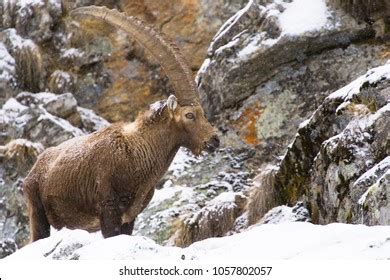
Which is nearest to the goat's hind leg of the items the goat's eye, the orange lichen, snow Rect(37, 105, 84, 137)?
the goat's eye

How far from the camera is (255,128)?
13.9 metres

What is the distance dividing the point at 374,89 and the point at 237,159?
443 centimetres

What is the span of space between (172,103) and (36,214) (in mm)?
2173

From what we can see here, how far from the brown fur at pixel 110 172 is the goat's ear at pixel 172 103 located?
2 centimetres

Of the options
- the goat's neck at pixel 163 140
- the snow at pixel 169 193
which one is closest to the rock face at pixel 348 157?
the goat's neck at pixel 163 140

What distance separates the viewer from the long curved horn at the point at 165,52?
33.2ft

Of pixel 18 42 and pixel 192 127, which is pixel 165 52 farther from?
pixel 18 42

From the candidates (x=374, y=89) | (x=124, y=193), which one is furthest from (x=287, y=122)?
(x=124, y=193)

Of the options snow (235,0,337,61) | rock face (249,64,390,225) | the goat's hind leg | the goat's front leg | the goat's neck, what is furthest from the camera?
snow (235,0,337,61)

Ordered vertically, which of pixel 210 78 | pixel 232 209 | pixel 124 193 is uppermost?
pixel 210 78

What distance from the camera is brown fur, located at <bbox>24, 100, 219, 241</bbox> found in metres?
9.31

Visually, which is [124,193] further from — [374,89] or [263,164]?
[263,164]

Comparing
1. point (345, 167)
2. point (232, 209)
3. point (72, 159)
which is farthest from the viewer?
point (232, 209)

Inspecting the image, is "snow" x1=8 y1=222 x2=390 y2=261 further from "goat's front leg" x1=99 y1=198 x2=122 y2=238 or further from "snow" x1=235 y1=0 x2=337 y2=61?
"snow" x1=235 y1=0 x2=337 y2=61
